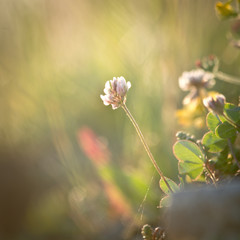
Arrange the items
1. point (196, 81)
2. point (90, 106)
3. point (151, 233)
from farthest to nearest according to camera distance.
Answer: point (90, 106), point (196, 81), point (151, 233)

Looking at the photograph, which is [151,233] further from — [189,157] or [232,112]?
[232,112]

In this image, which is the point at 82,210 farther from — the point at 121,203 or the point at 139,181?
the point at 139,181

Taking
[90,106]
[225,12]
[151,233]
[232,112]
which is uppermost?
[90,106]

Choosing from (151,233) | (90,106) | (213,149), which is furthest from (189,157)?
(90,106)

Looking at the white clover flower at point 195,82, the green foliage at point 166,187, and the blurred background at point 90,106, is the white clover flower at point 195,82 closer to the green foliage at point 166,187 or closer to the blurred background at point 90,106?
the blurred background at point 90,106

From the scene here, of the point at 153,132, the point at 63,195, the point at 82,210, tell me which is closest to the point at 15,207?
the point at 63,195

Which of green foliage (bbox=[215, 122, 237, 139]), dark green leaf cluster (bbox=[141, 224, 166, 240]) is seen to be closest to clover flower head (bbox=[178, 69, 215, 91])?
green foliage (bbox=[215, 122, 237, 139])

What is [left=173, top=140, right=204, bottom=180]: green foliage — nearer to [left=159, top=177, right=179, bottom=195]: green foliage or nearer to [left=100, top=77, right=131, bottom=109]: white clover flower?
[left=159, top=177, right=179, bottom=195]: green foliage
